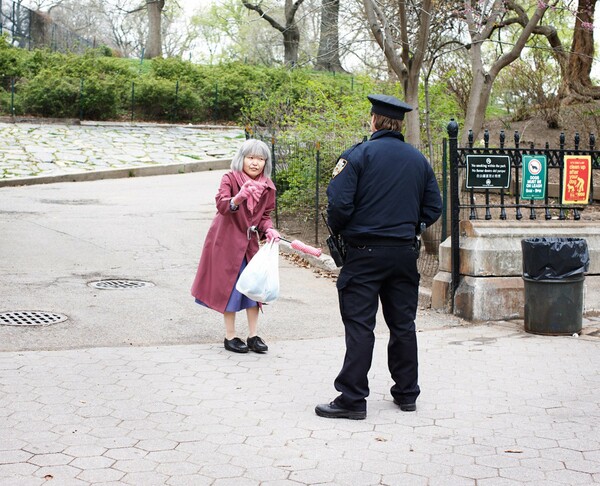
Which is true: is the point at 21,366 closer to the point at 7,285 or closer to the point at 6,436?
the point at 6,436

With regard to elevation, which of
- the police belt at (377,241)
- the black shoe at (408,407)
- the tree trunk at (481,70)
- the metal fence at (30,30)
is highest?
the metal fence at (30,30)

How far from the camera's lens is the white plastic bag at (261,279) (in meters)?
6.41

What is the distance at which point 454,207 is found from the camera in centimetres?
836

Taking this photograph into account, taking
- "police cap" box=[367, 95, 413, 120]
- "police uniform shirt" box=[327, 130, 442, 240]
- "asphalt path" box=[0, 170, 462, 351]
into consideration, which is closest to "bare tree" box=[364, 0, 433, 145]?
"asphalt path" box=[0, 170, 462, 351]

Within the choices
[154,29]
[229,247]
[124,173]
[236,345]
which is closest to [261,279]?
[229,247]

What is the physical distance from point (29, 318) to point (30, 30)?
34.0m

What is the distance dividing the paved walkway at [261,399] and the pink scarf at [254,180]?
1.21 metres

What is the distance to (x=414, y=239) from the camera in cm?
537

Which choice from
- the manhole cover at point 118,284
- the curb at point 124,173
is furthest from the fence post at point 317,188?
the curb at point 124,173

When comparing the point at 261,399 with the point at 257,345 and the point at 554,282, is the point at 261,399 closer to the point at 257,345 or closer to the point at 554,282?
the point at 257,345

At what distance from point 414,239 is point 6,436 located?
263 cm

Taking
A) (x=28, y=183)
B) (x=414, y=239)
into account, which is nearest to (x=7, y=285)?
(x=414, y=239)

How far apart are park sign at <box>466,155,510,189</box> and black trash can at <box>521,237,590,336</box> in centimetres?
80

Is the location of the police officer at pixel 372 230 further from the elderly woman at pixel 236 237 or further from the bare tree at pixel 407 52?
the bare tree at pixel 407 52
